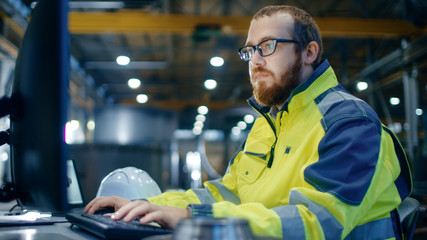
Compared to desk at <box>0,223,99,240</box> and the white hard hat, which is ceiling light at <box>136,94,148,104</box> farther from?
desk at <box>0,223,99,240</box>

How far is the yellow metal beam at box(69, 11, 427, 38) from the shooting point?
6.04 m

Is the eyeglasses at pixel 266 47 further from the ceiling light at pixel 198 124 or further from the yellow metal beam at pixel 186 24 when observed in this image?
the ceiling light at pixel 198 124

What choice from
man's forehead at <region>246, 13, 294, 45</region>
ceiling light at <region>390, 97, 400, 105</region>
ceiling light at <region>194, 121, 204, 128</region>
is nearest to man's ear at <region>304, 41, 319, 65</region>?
man's forehead at <region>246, 13, 294, 45</region>

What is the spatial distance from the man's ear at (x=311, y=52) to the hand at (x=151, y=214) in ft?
2.61

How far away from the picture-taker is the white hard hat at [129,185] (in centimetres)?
143

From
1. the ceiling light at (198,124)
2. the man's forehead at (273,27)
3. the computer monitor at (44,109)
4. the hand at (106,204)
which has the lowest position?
the hand at (106,204)

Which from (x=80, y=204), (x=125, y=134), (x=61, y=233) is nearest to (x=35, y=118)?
(x=61, y=233)

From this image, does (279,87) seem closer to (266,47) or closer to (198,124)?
(266,47)

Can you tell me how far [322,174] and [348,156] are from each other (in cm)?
7

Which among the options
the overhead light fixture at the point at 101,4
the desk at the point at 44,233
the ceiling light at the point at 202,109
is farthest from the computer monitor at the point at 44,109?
the ceiling light at the point at 202,109

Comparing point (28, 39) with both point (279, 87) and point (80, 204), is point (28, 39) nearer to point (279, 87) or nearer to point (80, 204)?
point (279, 87)

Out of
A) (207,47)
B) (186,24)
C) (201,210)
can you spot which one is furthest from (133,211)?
(207,47)

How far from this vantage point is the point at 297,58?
4.44 feet

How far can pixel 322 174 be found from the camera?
0.89 m
